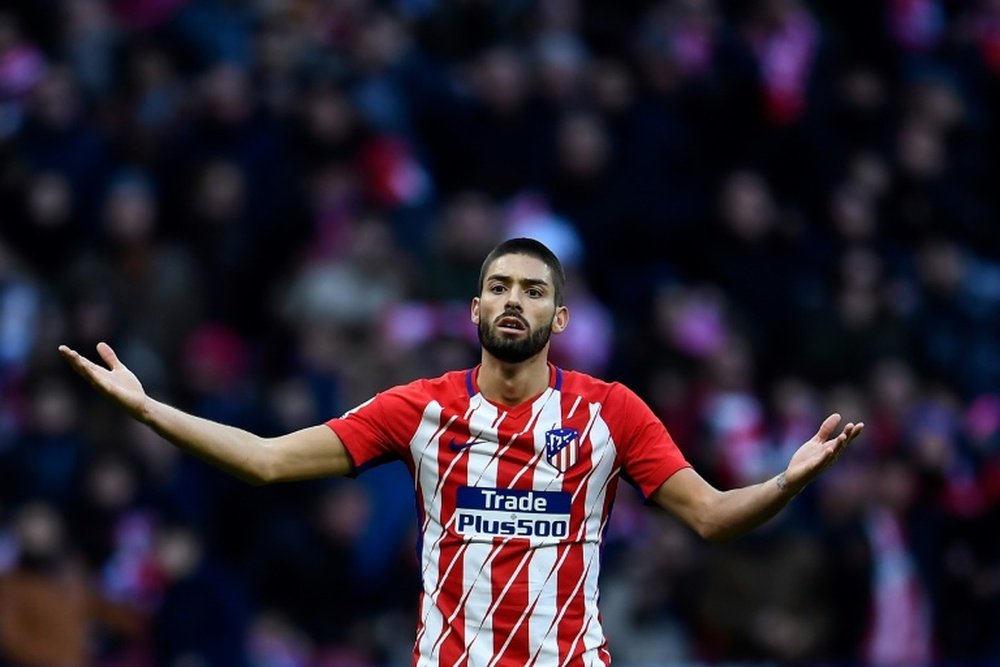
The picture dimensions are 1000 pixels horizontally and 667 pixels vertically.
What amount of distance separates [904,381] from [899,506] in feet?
3.68

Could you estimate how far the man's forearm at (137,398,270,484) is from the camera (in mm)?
5852

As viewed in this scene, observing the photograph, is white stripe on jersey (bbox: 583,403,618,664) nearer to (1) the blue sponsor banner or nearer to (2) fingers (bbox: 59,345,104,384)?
(1) the blue sponsor banner

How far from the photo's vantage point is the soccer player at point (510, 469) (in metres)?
6.04

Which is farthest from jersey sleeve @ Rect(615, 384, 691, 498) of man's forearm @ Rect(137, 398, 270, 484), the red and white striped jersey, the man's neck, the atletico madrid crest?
Result: man's forearm @ Rect(137, 398, 270, 484)

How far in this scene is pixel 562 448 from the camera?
6.19m

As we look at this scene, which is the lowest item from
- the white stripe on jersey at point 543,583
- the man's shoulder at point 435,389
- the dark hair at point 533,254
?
the white stripe on jersey at point 543,583

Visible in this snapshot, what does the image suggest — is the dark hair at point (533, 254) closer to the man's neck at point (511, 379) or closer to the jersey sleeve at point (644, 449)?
the man's neck at point (511, 379)

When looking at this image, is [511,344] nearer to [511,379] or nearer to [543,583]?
[511,379]

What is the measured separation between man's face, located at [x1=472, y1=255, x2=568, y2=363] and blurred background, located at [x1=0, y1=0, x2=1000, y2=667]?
4894mm

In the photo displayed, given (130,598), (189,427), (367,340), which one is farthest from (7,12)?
(189,427)

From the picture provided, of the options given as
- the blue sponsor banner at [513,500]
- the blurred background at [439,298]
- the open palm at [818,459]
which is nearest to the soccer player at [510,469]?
the blue sponsor banner at [513,500]

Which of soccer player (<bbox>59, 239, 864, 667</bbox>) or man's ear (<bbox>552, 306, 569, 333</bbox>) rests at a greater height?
man's ear (<bbox>552, 306, 569, 333</bbox>)

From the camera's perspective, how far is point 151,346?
11781 millimetres

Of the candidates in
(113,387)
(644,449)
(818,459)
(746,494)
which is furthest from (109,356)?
(818,459)
